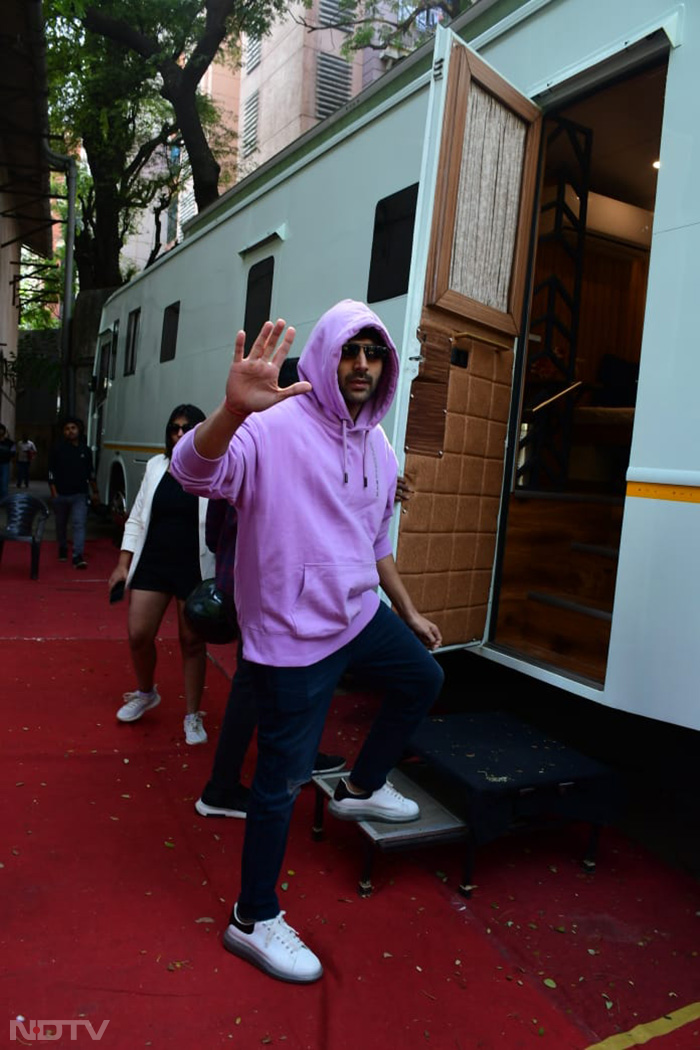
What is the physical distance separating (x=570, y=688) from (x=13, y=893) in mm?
2294

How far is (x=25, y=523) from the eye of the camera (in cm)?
817

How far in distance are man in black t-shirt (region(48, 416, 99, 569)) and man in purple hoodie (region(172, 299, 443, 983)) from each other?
7034 mm

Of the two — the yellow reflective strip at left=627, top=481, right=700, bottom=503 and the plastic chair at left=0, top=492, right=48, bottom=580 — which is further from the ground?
the yellow reflective strip at left=627, top=481, right=700, bottom=503

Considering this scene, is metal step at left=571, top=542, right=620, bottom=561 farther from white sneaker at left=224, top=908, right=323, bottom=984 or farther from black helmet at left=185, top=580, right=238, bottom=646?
white sneaker at left=224, top=908, right=323, bottom=984

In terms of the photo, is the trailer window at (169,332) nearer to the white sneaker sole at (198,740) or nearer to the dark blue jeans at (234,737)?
the white sneaker sole at (198,740)

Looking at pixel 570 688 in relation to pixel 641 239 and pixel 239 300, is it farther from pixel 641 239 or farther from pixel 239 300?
pixel 641 239

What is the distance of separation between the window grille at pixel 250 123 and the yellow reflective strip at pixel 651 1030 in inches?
980

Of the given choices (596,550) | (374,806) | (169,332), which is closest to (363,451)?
(374,806)

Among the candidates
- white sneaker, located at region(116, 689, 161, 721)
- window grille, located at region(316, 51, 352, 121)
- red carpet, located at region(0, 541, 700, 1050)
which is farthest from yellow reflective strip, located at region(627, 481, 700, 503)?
window grille, located at region(316, 51, 352, 121)

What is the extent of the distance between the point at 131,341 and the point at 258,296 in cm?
473

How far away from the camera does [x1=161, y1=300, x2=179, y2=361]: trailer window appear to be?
325 inches

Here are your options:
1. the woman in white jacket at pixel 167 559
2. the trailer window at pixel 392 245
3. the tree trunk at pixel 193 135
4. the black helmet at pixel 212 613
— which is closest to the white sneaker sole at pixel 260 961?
the black helmet at pixel 212 613

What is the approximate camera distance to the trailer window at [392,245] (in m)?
4.23

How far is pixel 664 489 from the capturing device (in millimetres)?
3105
